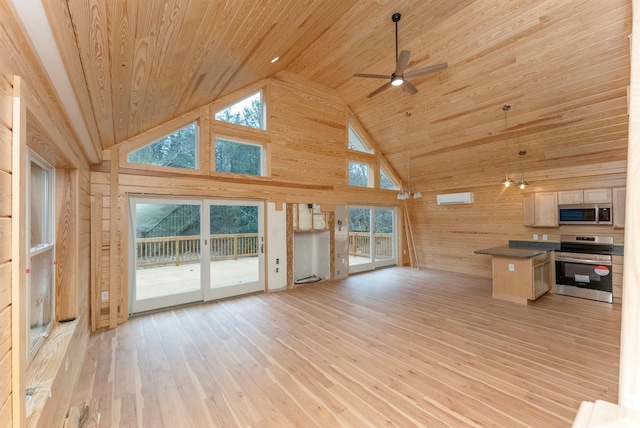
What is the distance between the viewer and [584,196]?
5.25 metres

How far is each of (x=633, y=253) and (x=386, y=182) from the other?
788 cm

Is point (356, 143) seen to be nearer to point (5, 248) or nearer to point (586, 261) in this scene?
point (586, 261)

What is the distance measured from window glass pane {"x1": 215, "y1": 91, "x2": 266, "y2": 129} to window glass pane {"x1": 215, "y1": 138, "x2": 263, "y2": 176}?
1.37 ft

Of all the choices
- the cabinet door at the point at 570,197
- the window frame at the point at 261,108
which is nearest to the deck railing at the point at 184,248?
the window frame at the point at 261,108

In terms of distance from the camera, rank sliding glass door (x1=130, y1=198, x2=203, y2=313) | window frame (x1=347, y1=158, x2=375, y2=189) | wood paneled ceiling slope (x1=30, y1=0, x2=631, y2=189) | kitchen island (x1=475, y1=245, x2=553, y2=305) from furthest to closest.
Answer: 1. window frame (x1=347, y1=158, x2=375, y2=189)
2. kitchen island (x1=475, y1=245, x2=553, y2=305)
3. sliding glass door (x1=130, y1=198, x2=203, y2=313)
4. wood paneled ceiling slope (x1=30, y1=0, x2=631, y2=189)

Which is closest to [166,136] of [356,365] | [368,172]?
[356,365]

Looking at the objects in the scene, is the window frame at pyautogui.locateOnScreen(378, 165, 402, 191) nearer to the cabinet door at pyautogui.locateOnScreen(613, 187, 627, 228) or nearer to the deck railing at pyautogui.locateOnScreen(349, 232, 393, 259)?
the deck railing at pyautogui.locateOnScreen(349, 232, 393, 259)

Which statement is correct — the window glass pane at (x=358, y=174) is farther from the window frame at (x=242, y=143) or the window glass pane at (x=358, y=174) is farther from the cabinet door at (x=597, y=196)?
the cabinet door at (x=597, y=196)

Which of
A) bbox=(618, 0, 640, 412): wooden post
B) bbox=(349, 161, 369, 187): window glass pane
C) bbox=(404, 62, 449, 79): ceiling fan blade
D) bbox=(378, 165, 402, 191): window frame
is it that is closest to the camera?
bbox=(618, 0, 640, 412): wooden post

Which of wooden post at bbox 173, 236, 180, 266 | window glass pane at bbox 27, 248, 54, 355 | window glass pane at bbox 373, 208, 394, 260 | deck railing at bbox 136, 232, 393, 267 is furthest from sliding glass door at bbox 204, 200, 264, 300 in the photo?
window glass pane at bbox 373, 208, 394, 260

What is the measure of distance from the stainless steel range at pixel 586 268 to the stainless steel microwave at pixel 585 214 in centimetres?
40

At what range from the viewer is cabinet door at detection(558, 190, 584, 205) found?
5.30 m

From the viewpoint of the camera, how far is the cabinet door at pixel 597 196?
5000mm

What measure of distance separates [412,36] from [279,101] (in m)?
2.76
